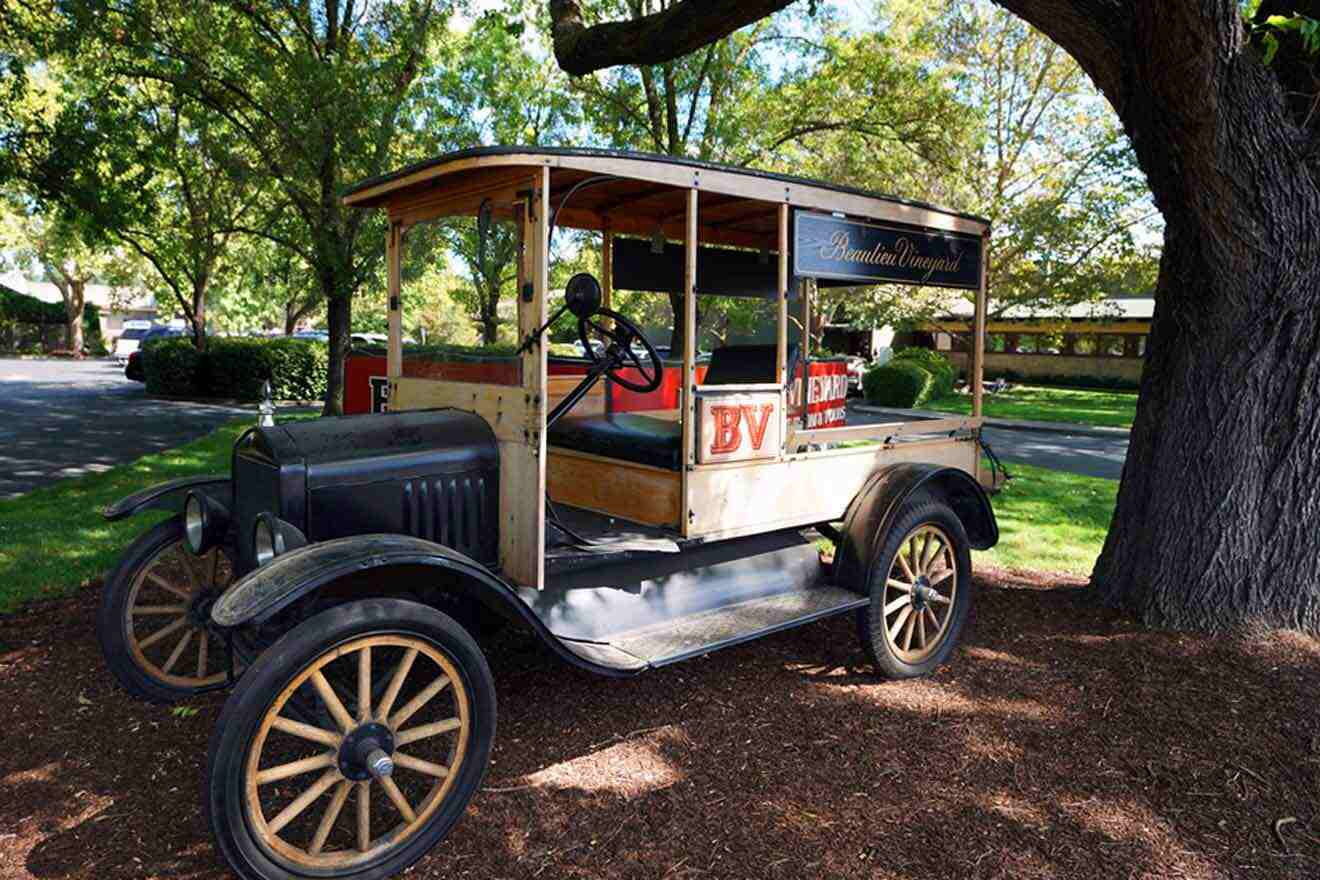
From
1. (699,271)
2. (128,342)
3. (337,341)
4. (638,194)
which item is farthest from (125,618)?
(128,342)

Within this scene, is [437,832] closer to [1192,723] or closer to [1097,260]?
[1192,723]

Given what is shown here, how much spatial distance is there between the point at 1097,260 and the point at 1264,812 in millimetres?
20308

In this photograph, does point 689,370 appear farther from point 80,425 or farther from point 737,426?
point 80,425

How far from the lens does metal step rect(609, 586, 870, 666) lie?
3.51m

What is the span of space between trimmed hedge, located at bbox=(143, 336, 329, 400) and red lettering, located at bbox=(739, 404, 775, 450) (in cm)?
1740

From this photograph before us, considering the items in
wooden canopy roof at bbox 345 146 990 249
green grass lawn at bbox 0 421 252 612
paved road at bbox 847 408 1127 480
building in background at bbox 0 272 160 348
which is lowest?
green grass lawn at bbox 0 421 252 612

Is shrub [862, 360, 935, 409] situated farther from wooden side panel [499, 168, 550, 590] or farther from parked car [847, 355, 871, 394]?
wooden side panel [499, 168, 550, 590]

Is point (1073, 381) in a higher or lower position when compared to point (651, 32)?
lower

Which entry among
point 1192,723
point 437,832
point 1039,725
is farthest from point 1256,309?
point 437,832

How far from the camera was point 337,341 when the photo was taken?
12.9m

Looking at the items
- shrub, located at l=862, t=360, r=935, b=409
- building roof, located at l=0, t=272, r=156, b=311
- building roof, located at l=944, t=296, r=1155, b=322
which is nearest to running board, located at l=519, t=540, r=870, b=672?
shrub, located at l=862, t=360, r=935, b=409

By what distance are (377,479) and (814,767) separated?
1936 mm

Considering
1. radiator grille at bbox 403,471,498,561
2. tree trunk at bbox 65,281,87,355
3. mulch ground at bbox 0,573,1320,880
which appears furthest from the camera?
tree trunk at bbox 65,281,87,355

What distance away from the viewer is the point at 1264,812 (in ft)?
10.4
